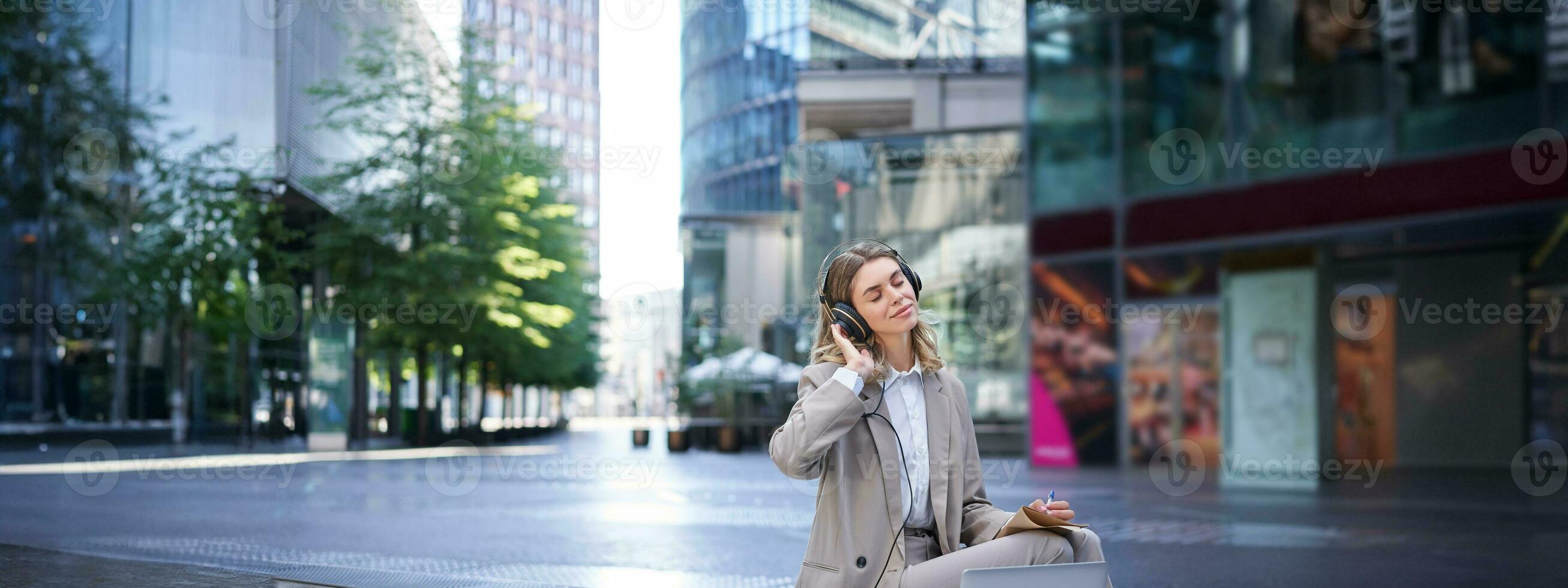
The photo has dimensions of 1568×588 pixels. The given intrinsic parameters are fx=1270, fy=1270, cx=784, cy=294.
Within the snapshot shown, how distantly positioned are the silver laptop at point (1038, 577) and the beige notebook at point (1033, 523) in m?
0.19

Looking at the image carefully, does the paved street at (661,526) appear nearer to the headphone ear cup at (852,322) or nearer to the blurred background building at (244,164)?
the headphone ear cup at (852,322)

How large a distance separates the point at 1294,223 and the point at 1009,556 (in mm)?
13041

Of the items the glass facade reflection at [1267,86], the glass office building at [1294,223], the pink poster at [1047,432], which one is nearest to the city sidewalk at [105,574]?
the glass office building at [1294,223]

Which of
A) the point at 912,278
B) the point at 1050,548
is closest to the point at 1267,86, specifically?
the point at 912,278

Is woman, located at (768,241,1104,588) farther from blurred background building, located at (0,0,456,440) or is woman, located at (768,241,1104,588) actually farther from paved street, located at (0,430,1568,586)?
blurred background building, located at (0,0,456,440)

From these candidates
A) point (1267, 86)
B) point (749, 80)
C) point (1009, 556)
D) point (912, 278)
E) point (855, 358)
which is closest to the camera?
point (1009, 556)

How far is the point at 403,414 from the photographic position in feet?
126

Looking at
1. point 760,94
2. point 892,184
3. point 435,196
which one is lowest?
point 435,196

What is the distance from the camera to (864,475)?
3260mm

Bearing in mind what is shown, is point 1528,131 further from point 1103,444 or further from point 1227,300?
point 1103,444

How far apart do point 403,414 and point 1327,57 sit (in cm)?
3011

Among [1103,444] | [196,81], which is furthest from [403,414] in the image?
[1103,444]

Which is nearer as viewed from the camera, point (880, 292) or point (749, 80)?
point (880, 292)

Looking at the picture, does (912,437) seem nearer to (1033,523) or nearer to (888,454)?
(888,454)
